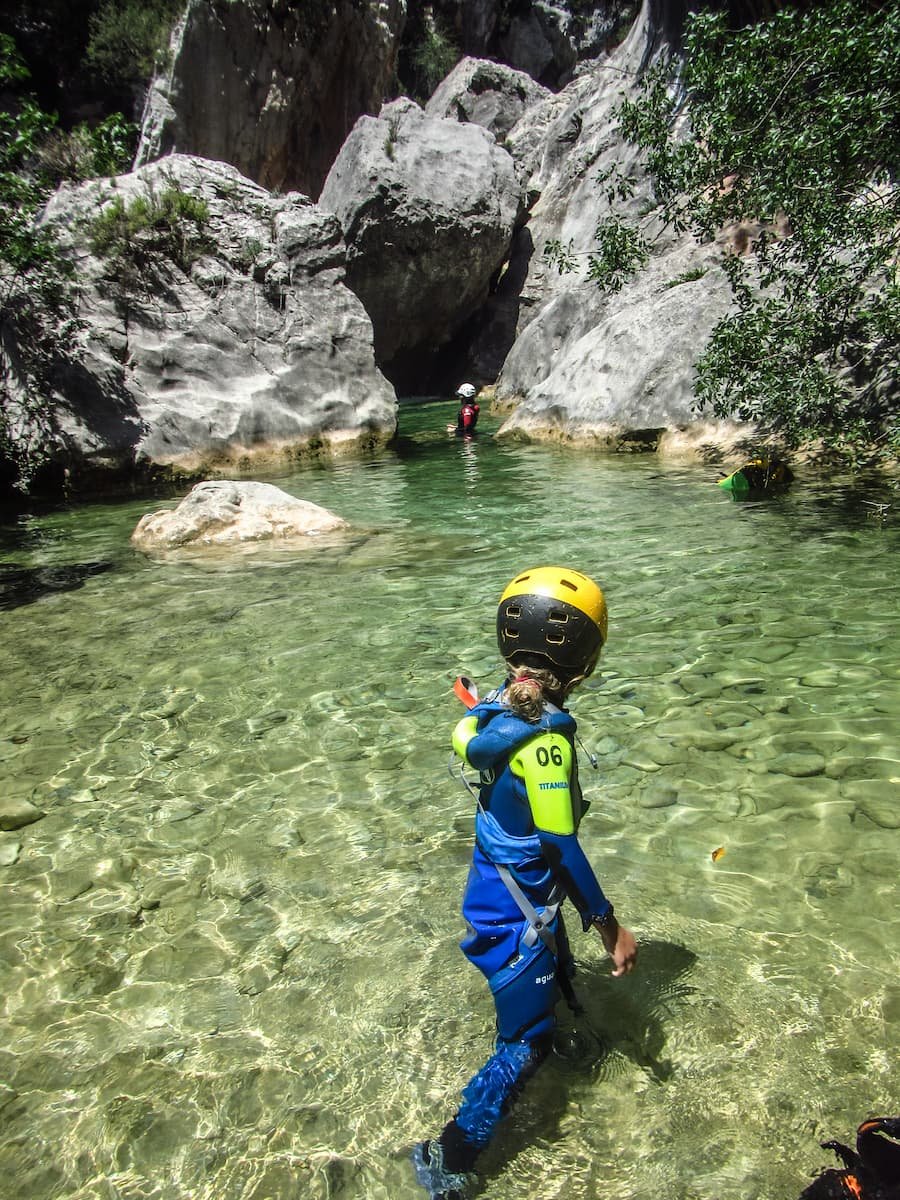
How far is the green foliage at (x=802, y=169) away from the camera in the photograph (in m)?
7.42

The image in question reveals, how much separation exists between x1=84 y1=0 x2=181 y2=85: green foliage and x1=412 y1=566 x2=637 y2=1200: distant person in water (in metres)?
38.1

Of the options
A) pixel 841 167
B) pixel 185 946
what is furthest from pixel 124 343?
pixel 185 946

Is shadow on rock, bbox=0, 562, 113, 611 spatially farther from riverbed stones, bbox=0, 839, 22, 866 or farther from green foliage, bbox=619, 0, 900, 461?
green foliage, bbox=619, 0, 900, 461

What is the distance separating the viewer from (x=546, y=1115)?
2.45 meters

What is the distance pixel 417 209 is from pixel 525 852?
25278mm

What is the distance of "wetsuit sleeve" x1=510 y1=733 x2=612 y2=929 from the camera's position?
225cm

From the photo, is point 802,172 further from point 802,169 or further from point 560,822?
point 560,822

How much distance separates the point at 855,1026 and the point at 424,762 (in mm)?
2421

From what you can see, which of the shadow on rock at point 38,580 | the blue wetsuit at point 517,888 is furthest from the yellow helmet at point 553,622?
the shadow on rock at point 38,580

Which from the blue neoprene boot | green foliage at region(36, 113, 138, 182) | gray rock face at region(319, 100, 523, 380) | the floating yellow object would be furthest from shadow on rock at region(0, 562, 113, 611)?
gray rock face at region(319, 100, 523, 380)

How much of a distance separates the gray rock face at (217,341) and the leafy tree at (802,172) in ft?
27.0

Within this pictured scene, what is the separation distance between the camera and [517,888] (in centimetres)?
237

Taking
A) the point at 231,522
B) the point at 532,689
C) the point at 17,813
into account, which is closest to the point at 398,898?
the point at 532,689

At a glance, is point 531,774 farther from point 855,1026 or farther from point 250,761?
point 250,761
